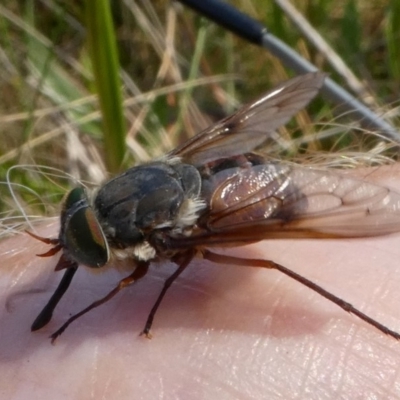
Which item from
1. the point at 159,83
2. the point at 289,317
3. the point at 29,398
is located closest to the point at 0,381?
the point at 29,398

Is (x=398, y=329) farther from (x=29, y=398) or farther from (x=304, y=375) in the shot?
(x=29, y=398)

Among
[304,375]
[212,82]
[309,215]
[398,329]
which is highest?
Answer: [309,215]

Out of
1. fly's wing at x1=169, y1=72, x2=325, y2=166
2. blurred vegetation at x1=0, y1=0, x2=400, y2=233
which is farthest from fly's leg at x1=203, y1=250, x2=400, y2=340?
blurred vegetation at x1=0, y1=0, x2=400, y2=233

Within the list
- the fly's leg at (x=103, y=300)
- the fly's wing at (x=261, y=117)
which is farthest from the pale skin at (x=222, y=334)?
the fly's wing at (x=261, y=117)

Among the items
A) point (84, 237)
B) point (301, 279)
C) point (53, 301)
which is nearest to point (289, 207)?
point (301, 279)

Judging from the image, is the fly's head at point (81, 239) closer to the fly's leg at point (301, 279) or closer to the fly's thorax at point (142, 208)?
the fly's thorax at point (142, 208)

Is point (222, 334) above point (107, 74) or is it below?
below

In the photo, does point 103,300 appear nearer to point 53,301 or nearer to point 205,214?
point 53,301
